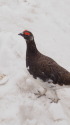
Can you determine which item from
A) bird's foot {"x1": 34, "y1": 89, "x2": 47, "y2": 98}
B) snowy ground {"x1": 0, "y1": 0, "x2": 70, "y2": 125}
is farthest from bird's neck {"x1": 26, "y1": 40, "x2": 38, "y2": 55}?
Answer: bird's foot {"x1": 34, "y1": 89, "x2": 47, "y2": 98}

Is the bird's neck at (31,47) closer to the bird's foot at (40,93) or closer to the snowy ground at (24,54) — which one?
the snowy ground at (24,54)

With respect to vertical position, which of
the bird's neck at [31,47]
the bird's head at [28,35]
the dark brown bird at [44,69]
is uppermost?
the bird's head at [28,35]

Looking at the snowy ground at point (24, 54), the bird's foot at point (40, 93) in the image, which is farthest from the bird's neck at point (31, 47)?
the bird's foot at point (40, 93)

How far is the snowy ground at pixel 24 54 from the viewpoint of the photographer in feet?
16.3

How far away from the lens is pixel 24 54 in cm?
654

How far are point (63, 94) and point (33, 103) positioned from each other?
0.80m

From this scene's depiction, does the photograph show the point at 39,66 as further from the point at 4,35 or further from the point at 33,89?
the point at 4,35

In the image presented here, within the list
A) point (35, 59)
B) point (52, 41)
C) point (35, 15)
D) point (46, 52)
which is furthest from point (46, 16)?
point (35, 59)

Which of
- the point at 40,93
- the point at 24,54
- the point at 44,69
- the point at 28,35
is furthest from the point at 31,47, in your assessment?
the point at 24,54

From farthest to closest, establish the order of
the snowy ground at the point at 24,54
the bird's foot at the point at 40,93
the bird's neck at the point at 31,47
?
the bird's foot at the point at 40,93 → the bird's neck at the point at 31,47 → the snowy ground at the point at 24,54

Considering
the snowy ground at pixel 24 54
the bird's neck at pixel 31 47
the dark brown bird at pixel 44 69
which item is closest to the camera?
the snowy ground at pixel 24 54

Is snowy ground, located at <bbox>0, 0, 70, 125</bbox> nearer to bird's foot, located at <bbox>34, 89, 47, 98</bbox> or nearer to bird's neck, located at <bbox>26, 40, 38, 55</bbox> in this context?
bird's foot, located at <bbox>34, 89, 47, 98</bbox>

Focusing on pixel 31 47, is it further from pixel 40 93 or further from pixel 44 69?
pixel 40 93

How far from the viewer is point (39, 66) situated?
518cm
